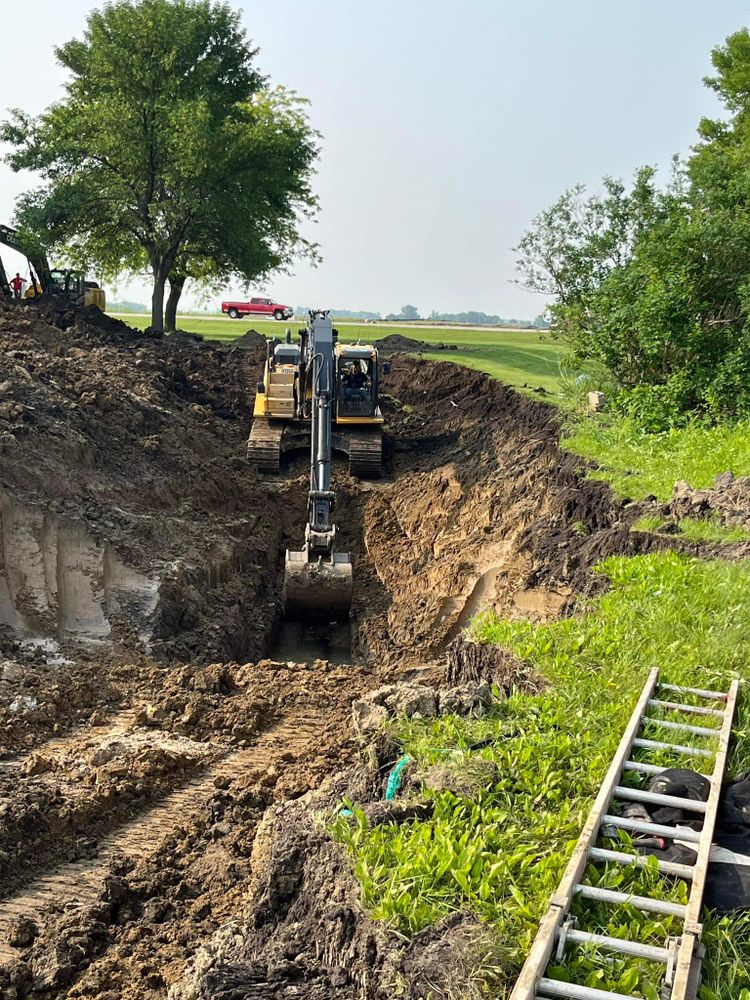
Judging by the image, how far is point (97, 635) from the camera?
12906 millimetres

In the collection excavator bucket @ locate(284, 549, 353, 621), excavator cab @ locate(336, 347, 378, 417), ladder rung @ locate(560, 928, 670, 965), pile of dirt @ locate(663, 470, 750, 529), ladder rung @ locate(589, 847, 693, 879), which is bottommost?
excavator bucket @ locate(284, 549, 353, 621)

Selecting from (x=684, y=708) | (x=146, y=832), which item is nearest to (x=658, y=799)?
(x=684, y=708)

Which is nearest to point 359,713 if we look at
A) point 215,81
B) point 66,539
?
point 66,539

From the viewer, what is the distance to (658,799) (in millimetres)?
6059

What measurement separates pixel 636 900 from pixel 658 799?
3.36ft

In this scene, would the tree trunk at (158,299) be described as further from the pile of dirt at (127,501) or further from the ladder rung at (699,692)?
the ladder rung at (699,692)

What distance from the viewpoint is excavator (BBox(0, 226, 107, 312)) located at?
3214 cm

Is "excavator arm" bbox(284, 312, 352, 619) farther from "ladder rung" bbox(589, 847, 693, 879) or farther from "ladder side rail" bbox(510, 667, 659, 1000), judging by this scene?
"ladder rung" bbox(589, 847, 693, 879)

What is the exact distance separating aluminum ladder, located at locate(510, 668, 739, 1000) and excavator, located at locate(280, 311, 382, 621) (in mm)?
8196

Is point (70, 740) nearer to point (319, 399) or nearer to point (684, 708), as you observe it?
point (684, 708)

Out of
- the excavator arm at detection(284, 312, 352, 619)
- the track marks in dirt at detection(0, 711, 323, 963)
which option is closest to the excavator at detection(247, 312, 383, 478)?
the excavator arm at detection(284, 312, 352, 619)

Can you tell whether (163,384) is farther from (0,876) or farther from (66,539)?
(0,876)

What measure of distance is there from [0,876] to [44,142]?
3479 cm

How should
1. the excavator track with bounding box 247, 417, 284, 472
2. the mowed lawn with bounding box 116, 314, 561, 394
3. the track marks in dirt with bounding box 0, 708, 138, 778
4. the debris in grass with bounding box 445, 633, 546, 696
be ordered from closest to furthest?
1. the debris in grass with bounding box 445, 633, 546, 696
2. the track marks in dirt with bounding box 0, 708, 138, 778
3. the excavator track with bounding box 247, 417, 284, 472
4. the mowed lawn with bounding box 116, 314, 561, 394
